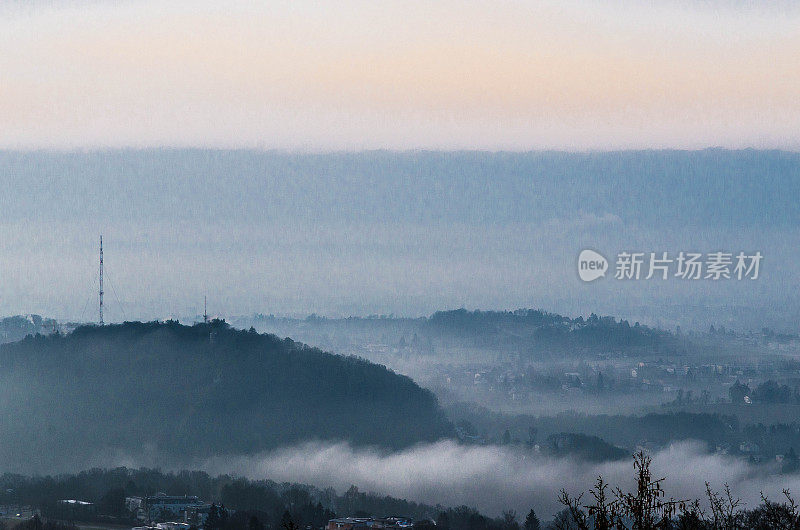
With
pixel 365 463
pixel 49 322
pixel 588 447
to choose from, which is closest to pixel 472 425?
pixel 588 447

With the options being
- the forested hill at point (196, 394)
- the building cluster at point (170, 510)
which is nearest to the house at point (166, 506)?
the building cluster at point (170, 510)

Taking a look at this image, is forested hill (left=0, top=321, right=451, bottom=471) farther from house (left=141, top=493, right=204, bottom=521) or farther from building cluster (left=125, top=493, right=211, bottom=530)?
building cluster (left=125, top=493, right=211, bottom=530)

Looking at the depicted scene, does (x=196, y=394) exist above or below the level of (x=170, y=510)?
above

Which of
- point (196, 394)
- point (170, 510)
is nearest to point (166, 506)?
point (170, 510)

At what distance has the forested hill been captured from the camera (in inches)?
6481

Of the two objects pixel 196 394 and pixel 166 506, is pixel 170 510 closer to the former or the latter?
pixel 166 506

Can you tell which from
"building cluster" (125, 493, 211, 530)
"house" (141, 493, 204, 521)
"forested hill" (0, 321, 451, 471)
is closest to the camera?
"building cluster" (125, 493, 211, 530)

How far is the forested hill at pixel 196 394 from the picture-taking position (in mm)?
164625

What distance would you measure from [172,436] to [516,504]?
54342 mm

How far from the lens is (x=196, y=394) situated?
177000mm

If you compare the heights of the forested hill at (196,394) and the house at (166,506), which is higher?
the forested hill at (196,394)

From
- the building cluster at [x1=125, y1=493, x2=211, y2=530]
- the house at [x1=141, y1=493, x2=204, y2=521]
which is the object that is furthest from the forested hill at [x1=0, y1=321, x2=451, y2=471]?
the building cluster at [x1=125, y1=493, x2=211, y2=530]

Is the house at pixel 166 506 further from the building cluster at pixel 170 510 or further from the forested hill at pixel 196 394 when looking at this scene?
the forested hill at pixel 196 394

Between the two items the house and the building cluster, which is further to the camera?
the house
